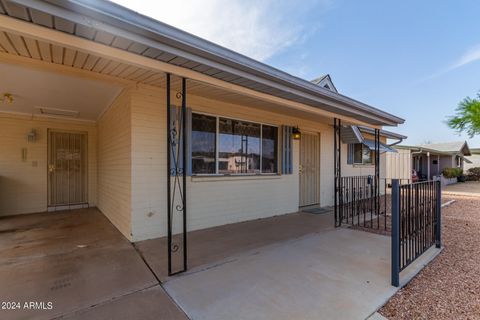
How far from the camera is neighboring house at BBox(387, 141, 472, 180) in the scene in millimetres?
14965

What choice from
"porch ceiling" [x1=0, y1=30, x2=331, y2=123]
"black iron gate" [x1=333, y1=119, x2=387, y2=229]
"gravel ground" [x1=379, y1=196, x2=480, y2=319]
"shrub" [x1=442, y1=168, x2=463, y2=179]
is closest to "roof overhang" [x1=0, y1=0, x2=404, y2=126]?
"porch ceiling" [x1=0, y1=30, x2=331, y2=123]

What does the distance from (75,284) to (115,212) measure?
2.49 metres

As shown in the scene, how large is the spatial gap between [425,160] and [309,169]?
1869cm

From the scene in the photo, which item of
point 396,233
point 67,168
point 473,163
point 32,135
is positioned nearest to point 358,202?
point 396,233

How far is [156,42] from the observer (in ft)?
7.74

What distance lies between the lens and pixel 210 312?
215 cm

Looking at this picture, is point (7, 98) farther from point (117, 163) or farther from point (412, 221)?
point (412, 221)

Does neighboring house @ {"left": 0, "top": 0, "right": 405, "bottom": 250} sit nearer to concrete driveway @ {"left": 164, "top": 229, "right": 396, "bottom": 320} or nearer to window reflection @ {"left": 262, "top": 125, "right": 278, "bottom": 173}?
window reflection @ {"left": 262, "top": 125, "right": 278, "bottom": 173}

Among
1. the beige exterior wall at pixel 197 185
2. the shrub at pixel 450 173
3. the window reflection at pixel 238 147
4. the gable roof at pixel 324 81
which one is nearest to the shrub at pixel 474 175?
the shrub at pixel 450 173

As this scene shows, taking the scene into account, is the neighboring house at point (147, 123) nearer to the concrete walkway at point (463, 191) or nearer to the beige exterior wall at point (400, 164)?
the concrete walkway at point (463, 191)

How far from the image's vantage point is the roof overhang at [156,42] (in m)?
1.84

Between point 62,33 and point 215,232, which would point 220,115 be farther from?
point 62,33

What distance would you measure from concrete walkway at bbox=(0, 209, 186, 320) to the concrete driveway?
0.33m

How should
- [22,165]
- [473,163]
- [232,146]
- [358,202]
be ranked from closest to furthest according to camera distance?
[232,146] → [358,202] → [22,165] → [473,163]
